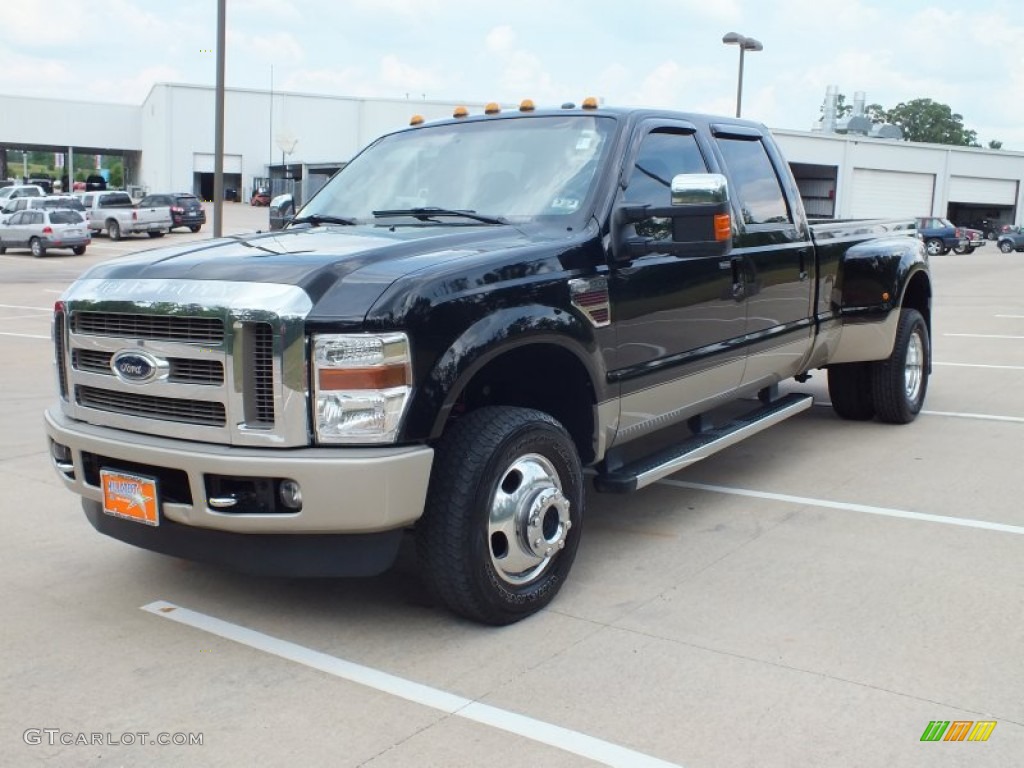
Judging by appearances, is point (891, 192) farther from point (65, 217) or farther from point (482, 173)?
point (482, 173)

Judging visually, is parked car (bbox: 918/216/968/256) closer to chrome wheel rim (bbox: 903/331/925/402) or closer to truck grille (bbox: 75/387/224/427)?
chrome wheel rim (bbox: 903/331/925/402)

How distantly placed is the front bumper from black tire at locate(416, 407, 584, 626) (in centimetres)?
16

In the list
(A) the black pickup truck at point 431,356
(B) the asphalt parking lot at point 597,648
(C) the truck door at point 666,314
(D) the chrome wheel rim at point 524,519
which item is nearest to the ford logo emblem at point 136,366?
(A) the black pickup truck at point 431,356

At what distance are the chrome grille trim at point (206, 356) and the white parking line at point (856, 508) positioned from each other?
3.21 metres

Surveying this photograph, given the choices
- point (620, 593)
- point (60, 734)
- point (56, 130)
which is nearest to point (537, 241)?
point (620, 593)

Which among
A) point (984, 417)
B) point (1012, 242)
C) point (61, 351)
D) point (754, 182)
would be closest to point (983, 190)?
point (1012, 242)

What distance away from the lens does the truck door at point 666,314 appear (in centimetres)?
476

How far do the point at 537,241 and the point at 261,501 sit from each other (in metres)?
1.56

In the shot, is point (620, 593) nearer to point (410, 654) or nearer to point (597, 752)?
point (410, 654)

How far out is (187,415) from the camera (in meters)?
3.82

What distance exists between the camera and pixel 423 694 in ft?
11.7

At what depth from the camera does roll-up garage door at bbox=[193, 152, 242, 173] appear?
67.3 meters

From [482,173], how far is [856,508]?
8.88ft

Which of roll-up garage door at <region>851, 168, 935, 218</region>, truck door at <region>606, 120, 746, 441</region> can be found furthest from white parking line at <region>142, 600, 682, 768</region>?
roll-up garage door at <region>851, 168, 935, 218</region>
